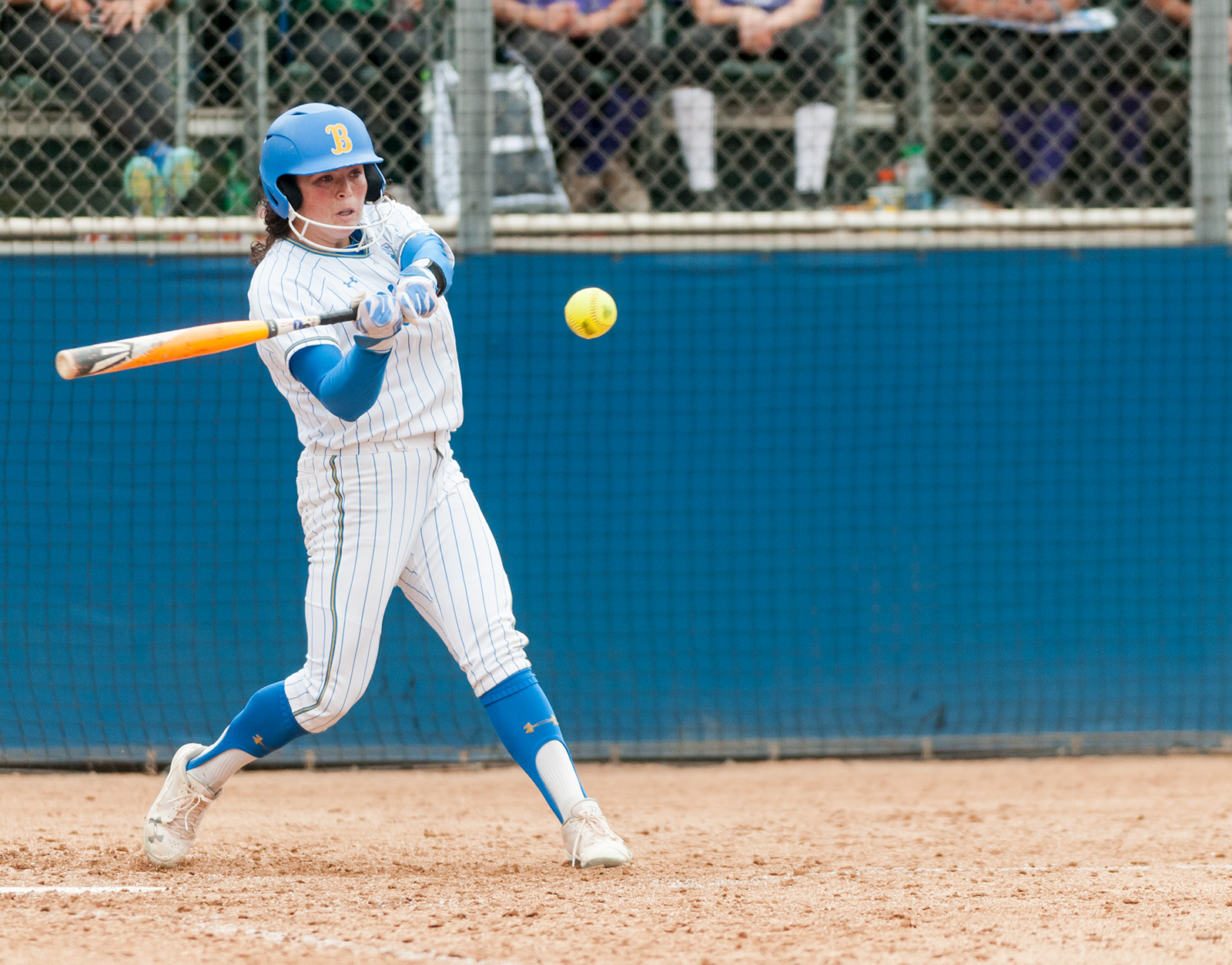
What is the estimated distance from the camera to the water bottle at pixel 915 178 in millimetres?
5262

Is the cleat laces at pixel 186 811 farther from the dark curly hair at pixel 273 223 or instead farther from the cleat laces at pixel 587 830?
the dark curly hair at pixel 273 223

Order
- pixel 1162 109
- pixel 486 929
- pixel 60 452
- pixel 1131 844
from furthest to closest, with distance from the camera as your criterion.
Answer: pixel 1162 109
pixel 60 452
pixel 1131 844
pixel 486 929

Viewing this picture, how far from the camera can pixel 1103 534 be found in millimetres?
5090

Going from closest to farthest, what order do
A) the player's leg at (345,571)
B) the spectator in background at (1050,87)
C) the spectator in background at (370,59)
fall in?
the player's leg at (345,571) < the spectator in background at (370,59) < the spectator in background at (1050,87)

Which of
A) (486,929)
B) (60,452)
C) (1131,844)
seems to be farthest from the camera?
(60,452)

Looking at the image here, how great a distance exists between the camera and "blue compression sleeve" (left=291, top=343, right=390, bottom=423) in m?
2.88

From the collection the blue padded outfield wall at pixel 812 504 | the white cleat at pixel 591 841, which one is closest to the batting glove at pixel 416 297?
the white cleat at pixel 591 841

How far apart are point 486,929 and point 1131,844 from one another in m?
1.84

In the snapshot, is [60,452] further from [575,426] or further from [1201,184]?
[1201,184]

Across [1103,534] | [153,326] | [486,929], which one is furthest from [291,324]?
[1103,534]

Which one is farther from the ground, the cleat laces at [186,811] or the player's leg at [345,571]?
the player's leg at [345,571]

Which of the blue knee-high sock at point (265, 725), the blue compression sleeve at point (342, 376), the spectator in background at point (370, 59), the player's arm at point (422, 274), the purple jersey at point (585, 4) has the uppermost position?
the purple jersey at point (585, 4)

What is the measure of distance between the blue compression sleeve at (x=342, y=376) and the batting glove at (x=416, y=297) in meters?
0.10

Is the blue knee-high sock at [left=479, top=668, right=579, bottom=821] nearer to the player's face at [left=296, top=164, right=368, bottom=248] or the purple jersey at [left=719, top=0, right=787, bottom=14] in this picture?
the player's face at [left=296, top=164, right=368, bottom=248]
